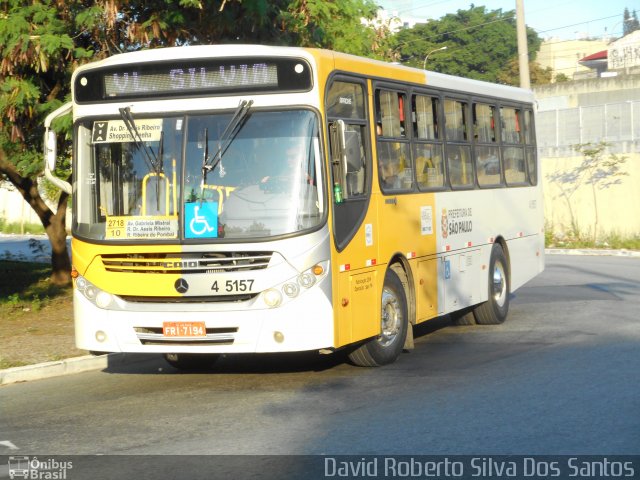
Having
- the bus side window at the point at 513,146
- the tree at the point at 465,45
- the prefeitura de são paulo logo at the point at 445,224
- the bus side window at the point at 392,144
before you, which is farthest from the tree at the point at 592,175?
the tree at the point at 465,45

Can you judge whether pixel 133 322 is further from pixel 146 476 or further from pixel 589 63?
pixel 589 63

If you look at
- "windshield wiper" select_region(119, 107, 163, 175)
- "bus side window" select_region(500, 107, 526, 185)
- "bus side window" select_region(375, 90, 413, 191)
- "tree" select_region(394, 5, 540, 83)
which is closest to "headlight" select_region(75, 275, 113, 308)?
"windshield wiper" select_region(119, 107, 163, 175)

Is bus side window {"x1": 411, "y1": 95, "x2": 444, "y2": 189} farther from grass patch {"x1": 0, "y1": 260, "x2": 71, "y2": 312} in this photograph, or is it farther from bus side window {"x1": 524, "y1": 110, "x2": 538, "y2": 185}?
grass patch {"x1": 0, "y1": 260, "x2": 71, "y2": 312}

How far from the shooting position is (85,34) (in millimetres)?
16703

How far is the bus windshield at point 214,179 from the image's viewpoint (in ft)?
33.4

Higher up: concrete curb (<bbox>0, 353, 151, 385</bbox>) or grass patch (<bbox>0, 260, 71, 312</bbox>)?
grass patch (<bbox>0, 260, 71, 312</bbox>)

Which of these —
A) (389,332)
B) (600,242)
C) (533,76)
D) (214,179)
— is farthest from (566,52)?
(214,179)

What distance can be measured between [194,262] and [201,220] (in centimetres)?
39

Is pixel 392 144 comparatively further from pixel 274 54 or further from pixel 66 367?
pixel 66 367

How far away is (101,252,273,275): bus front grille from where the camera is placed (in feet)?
33.2

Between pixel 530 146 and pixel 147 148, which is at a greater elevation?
pixel 530 146

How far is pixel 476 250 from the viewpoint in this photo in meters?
14.7

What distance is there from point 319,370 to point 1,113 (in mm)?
6854

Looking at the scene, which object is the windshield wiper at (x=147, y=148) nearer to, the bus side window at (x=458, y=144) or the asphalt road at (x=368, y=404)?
the asphalt road at (x=368, y=404)
